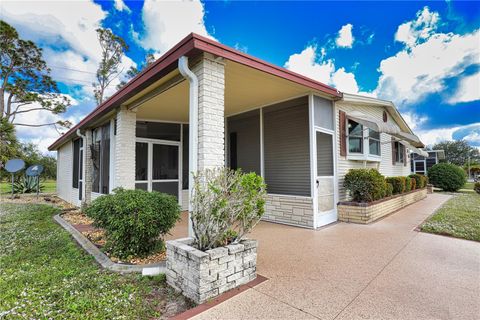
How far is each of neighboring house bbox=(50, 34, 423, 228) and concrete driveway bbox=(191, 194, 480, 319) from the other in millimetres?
1446

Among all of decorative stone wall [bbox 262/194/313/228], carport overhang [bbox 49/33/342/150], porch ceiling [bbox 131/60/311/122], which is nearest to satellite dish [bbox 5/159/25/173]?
carport overhang [bbox 49/33/342/150]

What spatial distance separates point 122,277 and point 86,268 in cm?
66

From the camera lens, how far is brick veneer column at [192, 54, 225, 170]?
3.22 meters

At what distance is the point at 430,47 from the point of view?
950 centimetres

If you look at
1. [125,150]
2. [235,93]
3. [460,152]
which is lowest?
[125,150]

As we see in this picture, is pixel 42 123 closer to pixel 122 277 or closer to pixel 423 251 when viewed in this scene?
pixel 122 277

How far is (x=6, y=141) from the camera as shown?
41.8 feet

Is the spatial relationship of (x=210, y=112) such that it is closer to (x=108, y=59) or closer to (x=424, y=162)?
(x=108, y=59)

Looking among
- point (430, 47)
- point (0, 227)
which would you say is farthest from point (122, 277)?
point (430, 47)

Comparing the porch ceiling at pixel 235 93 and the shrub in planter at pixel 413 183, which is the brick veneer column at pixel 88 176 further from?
the shrub in planter at pixel 413 183

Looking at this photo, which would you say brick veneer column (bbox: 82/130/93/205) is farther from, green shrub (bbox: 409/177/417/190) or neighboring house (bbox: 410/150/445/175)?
neighboring house (bbox: 410/150/445/175)

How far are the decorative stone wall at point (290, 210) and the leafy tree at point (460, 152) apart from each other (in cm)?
4937

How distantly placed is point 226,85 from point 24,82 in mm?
18450

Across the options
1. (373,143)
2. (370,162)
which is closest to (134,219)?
(370,162)
